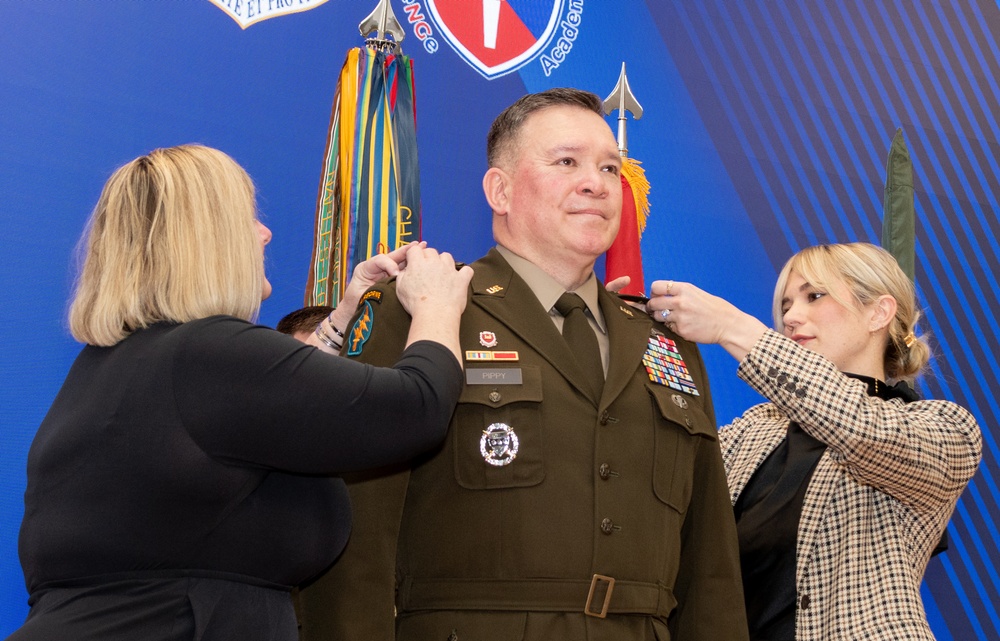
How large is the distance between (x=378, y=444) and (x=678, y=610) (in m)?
0.79

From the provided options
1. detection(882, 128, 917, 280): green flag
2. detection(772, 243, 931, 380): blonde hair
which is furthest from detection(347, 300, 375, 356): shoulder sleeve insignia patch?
detection(882, 128, 917, 280): green flag

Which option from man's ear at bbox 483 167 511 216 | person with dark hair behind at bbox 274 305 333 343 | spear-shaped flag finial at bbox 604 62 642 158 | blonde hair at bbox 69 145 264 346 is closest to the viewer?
blonde hair at bbox 69 145 264 346

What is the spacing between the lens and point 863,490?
242 centimetres

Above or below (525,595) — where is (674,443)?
above

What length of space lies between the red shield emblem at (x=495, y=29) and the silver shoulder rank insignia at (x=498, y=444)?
2734 mm

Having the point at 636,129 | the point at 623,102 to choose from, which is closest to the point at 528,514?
the point at 623,102

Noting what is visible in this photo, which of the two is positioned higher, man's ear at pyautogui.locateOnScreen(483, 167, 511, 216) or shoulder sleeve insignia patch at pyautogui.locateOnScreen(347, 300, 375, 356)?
man's ear at pyautogui.locateOnScreen(483, 167, 511, 216)

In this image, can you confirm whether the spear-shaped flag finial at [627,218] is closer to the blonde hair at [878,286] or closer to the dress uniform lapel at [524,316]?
the blonde hair at [878,286]

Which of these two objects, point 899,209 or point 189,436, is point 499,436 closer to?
point 189,436

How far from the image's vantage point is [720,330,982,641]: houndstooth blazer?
222 centimetres

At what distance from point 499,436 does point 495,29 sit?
286 centimetres

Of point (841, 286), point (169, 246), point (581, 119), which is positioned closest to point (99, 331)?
point (169, 246)

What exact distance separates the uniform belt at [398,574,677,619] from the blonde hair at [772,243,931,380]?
1274 mm

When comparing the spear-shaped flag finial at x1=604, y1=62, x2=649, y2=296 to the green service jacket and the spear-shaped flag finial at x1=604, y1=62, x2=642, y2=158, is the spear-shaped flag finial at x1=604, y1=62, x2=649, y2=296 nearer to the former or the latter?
the spear-shaped flag finial at x1=604, y1=62, x2=642, y2=158
